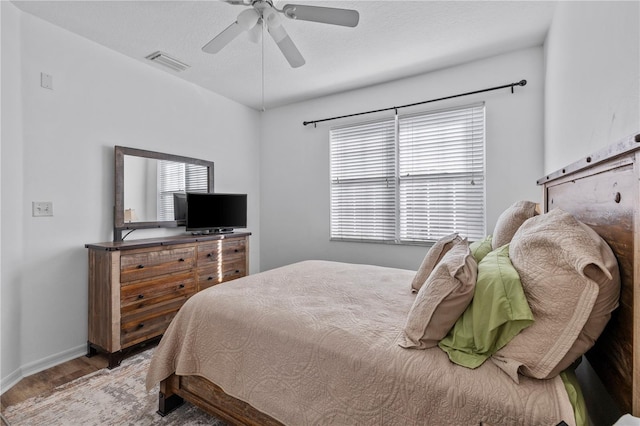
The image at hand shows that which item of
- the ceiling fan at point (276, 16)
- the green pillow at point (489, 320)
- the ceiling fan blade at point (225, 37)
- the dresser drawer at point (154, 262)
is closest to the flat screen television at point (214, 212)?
the dresser drawer at point (154, 262)

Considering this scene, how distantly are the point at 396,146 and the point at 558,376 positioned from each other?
9.31ft

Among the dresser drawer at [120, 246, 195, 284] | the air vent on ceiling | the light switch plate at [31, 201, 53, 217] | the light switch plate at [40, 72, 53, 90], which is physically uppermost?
the air vent on ceiling

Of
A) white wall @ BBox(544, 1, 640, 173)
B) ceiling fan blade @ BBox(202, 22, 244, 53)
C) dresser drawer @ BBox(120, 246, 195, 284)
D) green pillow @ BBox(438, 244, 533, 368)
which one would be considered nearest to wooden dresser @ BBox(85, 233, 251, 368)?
dresser drawer @ BBox(120, 246, 195, 284)

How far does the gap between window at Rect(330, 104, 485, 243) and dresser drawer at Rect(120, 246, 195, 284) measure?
1.80 meters

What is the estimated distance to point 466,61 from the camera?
3018 millimetres

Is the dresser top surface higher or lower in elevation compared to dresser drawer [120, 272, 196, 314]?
higher

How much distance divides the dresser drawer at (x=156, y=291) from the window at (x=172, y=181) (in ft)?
2.41

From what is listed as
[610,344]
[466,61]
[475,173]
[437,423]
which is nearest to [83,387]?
[437,423]

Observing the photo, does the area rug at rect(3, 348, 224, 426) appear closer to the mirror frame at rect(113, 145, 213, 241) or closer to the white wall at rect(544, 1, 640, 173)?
the mirror frame at rect(113, 145, 213, 241)

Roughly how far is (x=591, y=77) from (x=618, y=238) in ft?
3.41

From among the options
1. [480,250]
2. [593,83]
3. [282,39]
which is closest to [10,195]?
[282,39]

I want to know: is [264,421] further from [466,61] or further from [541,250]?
[466,61]

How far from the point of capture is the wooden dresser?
239 centimetres

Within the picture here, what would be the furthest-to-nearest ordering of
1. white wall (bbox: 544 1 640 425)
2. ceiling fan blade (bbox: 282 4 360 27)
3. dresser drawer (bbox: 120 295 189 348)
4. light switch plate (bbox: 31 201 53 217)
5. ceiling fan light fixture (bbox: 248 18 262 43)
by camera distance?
dresser drawer (bbox: 120 295 189 348) < light switch plate (bbox: 31 201 53 217) < ceiling fan light fixture (bbox: 248 18 262 43) < ceiling fan blade (bbox: 282 4 360 27) < white wall (bbox: 544 1 640 425)
